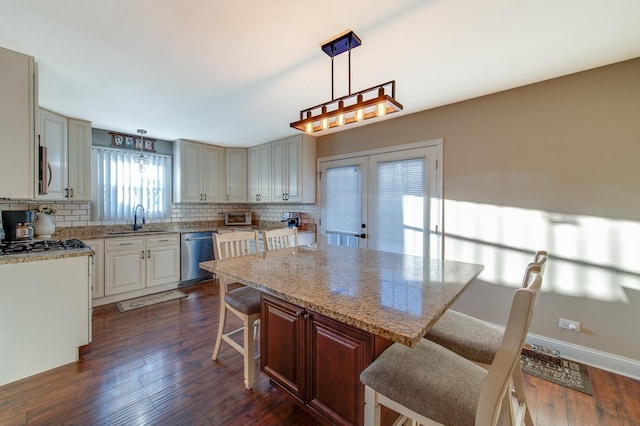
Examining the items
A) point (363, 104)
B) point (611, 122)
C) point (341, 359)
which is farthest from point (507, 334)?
point (611, 122)

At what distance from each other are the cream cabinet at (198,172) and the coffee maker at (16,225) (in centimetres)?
186

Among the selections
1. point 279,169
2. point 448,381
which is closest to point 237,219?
point 279,169

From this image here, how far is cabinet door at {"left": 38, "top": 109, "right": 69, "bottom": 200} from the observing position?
2.95 metres

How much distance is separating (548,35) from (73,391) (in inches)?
161

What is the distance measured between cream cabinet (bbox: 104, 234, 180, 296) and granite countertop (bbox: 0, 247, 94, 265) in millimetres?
1316

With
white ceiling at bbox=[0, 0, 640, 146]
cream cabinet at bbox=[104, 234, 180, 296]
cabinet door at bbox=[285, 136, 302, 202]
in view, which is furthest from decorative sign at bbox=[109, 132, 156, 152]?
cabinet door at bbox=[285, 136, 302, 202]

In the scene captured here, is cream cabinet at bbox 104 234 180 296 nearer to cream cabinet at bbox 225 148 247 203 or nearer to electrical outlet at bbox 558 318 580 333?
cream cabinet at bbox 225 148 247 203

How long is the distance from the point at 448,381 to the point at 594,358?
221 cm

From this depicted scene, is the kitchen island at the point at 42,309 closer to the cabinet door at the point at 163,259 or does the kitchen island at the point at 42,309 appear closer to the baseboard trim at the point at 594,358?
the cabinet door at the point at 163,259

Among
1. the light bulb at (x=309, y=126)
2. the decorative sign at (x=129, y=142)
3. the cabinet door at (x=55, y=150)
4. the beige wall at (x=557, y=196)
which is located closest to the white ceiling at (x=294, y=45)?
the beige wall at (x=557, y=196)

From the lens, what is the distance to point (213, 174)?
15.2 feet

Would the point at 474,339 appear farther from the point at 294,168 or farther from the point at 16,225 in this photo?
the point at 16,225

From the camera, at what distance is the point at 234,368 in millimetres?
2043

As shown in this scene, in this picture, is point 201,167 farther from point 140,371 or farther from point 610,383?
point 610,383
